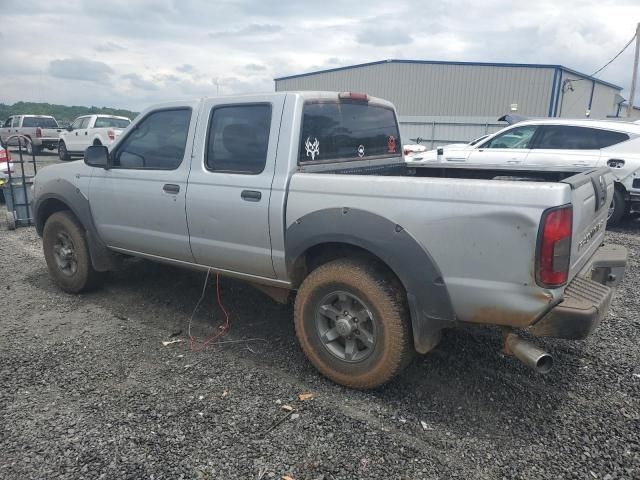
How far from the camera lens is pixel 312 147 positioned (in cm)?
354

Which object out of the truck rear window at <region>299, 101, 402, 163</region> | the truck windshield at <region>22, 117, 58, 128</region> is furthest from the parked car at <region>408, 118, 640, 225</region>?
the truck windshield at <region>22, 117, 58, 128</region>

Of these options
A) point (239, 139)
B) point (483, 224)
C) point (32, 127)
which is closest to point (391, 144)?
point (239, 139)

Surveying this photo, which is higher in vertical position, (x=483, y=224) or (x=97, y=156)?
(x=97, y=156)

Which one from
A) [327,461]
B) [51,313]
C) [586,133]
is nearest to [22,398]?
[51,313]

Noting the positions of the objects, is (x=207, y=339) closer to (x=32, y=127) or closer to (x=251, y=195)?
(x=251, y=195)

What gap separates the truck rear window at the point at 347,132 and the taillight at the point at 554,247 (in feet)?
5.52

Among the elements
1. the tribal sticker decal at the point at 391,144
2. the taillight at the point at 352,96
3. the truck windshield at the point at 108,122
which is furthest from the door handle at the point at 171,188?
the truck windshield at the point at 108,122

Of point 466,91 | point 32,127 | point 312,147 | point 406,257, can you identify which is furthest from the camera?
point 466,91

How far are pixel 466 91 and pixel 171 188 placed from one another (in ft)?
81.3

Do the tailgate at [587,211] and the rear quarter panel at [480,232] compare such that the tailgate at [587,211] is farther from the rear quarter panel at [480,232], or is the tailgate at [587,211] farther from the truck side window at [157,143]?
the truck side window at [157,143]

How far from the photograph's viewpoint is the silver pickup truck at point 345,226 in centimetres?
257

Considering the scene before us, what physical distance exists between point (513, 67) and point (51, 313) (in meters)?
24.8

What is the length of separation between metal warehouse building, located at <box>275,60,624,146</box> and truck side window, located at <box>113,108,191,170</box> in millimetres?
20494

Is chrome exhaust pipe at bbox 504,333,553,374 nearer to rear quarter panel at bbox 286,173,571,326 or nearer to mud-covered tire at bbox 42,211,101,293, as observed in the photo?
rear quarter panel at bbox 286,173,571,326
